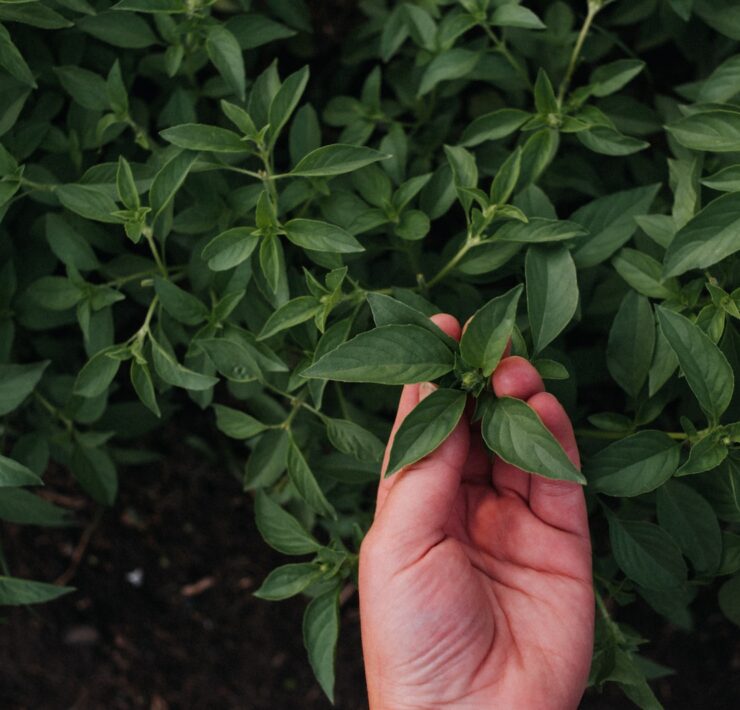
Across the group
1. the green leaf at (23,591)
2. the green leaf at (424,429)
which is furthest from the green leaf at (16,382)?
the green leaf at (424,429)

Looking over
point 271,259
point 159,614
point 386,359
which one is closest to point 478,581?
point 386,359

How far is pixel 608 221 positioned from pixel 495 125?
333mm

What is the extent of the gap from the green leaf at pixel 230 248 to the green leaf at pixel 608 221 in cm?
69

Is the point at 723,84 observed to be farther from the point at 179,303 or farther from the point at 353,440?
the point at 179,303

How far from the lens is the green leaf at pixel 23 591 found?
5.26 feet

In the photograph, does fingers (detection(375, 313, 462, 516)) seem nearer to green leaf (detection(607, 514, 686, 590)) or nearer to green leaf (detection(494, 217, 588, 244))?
green leaf (detection(494, 217, 588, 244))

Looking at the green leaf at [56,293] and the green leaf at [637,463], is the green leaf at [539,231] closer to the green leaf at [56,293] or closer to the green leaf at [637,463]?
the green leaf at [637,463]

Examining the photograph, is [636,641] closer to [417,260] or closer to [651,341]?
[651,341]

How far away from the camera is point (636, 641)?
5.69 feet

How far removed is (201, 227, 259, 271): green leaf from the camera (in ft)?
5.09

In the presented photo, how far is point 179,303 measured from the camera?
1.63 meters

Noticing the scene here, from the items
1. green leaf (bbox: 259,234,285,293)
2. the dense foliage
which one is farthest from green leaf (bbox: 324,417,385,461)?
green leaf (bbox: 259,234,285,293)

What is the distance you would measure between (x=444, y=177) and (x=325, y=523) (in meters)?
0.99

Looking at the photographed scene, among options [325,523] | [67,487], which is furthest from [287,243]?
[67,487]
